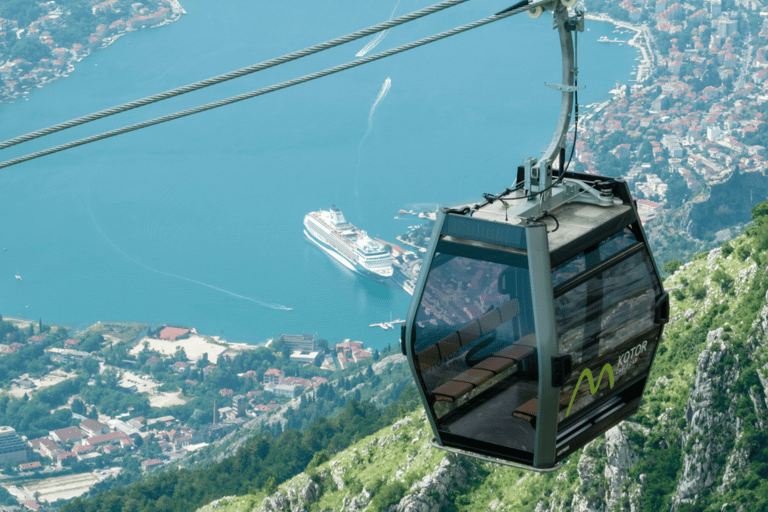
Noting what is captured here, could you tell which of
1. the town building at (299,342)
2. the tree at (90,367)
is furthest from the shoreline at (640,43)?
the tree at (90,367)

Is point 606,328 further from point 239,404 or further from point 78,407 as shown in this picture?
point 78,407

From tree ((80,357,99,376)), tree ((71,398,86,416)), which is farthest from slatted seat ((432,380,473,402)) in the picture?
tree ((80,357,99,376))

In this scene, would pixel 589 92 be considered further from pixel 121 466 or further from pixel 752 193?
pixel 121 466

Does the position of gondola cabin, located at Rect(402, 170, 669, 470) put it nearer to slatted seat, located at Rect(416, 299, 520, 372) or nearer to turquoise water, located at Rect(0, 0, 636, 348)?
slatted seat, located at Rect(416, 299, 520, 372)

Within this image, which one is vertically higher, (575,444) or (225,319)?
(575,444)

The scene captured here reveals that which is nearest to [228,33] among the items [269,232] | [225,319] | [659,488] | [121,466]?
[269,232]

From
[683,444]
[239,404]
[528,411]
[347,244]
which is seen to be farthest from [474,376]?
[347,244]

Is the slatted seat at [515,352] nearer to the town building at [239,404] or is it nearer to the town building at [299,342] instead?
the town building at [239,404]
